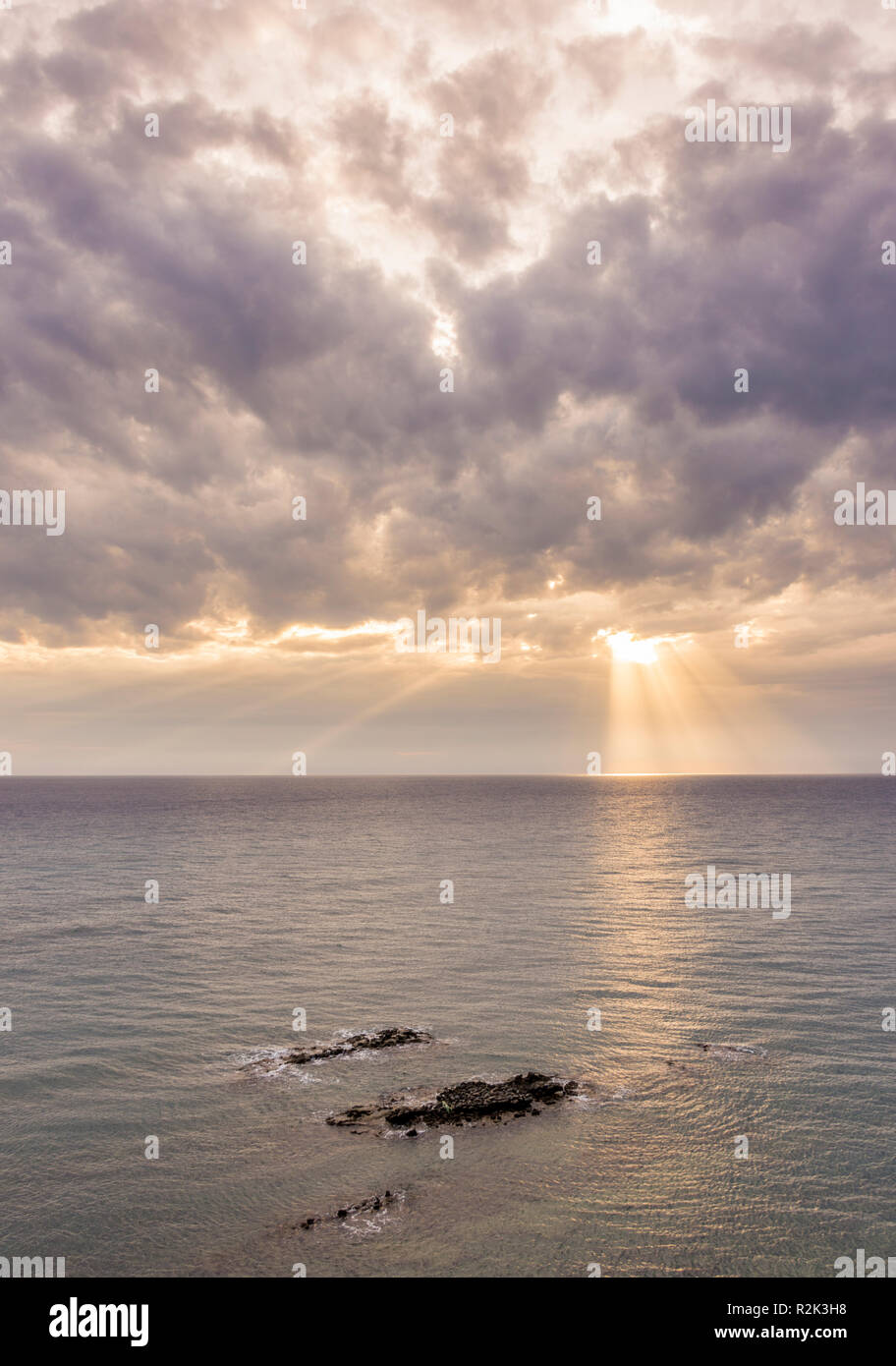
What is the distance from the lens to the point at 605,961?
4469 centimetres

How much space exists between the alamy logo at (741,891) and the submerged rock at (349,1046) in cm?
3621

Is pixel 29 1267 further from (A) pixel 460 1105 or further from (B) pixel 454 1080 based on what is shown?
(B) pixel 454 1080

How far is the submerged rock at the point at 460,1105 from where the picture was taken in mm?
24297

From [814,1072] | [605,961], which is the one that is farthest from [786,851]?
[814,1072]

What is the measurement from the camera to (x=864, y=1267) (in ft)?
57.8

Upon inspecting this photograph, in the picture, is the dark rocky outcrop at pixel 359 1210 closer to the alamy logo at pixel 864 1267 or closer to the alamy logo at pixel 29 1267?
the alamy logo at pixel 29 1267

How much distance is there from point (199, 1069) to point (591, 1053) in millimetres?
15462

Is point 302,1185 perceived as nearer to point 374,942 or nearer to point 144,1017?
point 144,1017

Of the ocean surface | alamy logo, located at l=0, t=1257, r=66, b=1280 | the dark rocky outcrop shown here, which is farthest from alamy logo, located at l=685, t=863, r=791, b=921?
alamy logo, located at l=0, t=1257, r=66, b=1280

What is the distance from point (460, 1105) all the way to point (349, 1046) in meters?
7.50

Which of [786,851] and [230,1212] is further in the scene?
[786,851]

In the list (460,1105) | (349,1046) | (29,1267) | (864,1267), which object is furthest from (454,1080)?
(29,1267)

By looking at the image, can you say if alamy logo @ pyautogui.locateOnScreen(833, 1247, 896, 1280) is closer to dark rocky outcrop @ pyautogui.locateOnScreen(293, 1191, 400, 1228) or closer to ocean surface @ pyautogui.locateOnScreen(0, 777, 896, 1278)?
ocean surface @ pyautogui.locateOnScreen(0, 777, 896, 1278)
